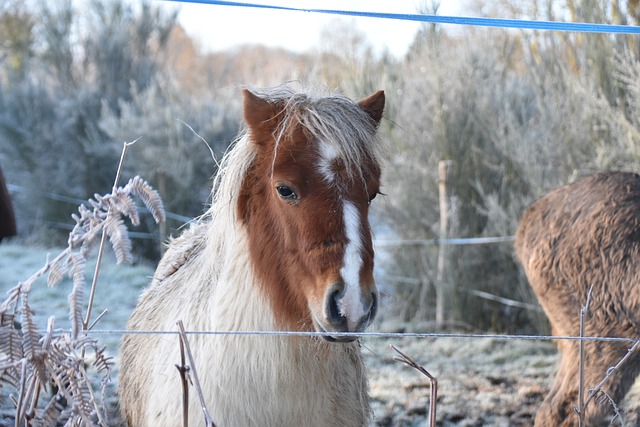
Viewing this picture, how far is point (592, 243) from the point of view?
4195 mm

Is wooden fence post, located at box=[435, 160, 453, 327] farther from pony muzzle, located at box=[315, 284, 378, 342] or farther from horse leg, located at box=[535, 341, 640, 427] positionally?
pony muzzle, located at box=[315, 284, 378, 342]

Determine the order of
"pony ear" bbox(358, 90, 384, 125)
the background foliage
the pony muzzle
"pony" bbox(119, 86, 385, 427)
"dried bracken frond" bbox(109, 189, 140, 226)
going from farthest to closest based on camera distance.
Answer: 1. the background foliage
2. "pony ear" bbox(358, 90, 384, 125)
3. "pony" bbox(119, 86, 385, 427)
4. the pony muzzle
5. "dried bracken frond" bbox(109, 189, 140, 226)

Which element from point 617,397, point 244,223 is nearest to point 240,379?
point 244,223

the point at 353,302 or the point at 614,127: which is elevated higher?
the point at 614,127

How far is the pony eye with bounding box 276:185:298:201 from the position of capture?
226 centimetres

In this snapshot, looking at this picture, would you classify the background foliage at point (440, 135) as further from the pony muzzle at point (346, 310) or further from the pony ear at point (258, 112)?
the pony muzzle at point (346, 310)

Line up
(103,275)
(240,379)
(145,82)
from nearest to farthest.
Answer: (240,379) → (103,275) → (145,82)

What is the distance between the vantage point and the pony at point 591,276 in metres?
3.98

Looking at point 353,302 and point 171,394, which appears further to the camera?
point 171,394

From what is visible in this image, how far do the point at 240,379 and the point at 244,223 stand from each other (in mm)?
543

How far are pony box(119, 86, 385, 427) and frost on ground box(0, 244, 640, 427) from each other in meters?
1.44

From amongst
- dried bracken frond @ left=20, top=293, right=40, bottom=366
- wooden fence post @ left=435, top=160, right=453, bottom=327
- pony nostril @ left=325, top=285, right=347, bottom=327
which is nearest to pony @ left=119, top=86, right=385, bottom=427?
pony nostril @ left=325, top=285, right=347, bottom=327

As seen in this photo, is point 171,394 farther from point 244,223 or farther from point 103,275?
point 103,275

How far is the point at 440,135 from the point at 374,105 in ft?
16.8
